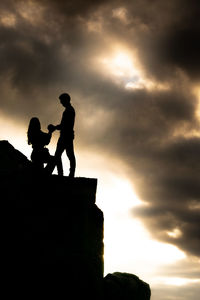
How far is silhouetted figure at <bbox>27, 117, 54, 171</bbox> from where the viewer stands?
1087 cm

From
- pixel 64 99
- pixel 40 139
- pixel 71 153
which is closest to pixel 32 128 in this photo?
pixel 40 139

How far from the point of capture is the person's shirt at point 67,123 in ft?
34.8

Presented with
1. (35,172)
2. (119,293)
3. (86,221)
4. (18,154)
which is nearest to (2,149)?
(18,154)

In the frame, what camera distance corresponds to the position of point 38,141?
1091 cm

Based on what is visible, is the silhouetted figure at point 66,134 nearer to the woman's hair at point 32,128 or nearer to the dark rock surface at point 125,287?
the woman's hair at point 32,128

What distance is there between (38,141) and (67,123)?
1.09m

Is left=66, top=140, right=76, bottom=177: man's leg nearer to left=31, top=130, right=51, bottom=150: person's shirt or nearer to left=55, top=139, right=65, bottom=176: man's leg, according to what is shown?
left=55, top=139, right=65, bottom=176: man's leg

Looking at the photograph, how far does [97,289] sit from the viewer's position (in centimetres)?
876

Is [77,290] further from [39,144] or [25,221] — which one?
[39,144]

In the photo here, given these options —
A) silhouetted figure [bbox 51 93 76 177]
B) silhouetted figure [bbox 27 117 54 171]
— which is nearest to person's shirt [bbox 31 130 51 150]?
silhouetted figure [bbox 27 117 54 171]

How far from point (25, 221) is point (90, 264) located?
6.29 feet

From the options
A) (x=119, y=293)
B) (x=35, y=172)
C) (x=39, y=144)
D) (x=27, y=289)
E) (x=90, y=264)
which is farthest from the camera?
(x=119, y=293)

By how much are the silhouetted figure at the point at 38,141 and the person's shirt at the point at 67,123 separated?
0.42m

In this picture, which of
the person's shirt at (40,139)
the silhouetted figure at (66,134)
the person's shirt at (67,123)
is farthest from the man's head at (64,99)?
the person's shirt at (40,139)
